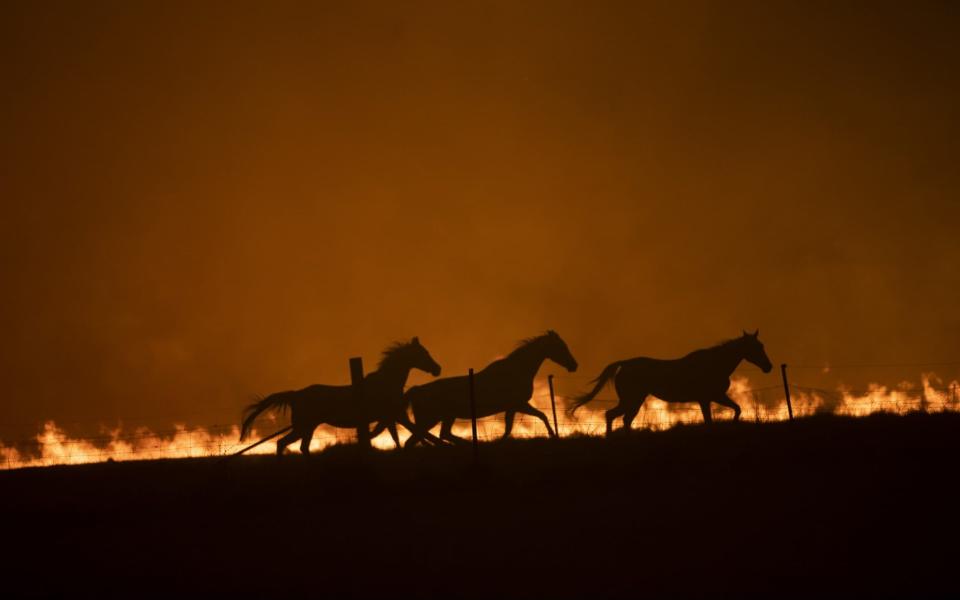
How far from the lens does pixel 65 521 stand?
12344 millimetres

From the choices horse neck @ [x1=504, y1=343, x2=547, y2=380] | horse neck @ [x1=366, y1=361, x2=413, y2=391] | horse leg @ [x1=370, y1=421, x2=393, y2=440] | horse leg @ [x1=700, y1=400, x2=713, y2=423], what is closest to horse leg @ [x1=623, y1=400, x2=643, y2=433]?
horse leg @ [x1=700, y1=400, x2=713, y2=423]

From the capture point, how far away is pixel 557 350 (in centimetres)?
2022

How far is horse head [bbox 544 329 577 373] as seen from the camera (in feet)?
65.9

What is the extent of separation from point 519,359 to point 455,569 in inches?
447

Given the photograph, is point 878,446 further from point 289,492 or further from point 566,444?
point 289,492

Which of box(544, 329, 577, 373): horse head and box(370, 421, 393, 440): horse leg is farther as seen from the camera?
box(544, 329, 577, 373): horse head

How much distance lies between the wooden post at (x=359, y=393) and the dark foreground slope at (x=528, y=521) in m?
0.32

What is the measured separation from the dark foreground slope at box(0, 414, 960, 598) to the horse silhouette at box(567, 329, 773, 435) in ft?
11.1

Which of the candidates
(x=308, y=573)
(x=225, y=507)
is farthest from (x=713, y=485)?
(x=225, y=507)

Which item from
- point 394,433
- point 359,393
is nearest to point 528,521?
point 359,393

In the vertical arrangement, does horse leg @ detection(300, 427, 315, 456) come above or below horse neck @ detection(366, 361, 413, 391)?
below

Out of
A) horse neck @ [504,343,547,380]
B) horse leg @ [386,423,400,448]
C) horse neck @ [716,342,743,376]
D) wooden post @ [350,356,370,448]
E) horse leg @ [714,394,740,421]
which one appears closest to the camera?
wooden post @ [350,356,370,448]

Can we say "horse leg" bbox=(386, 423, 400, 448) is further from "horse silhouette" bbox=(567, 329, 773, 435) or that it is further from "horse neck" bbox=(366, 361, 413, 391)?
"horse silhouette" bbox=(567, 329, 773, 435)

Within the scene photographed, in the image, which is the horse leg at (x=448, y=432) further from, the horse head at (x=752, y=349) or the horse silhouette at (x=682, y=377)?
the horse head at (x=752, y=349)
